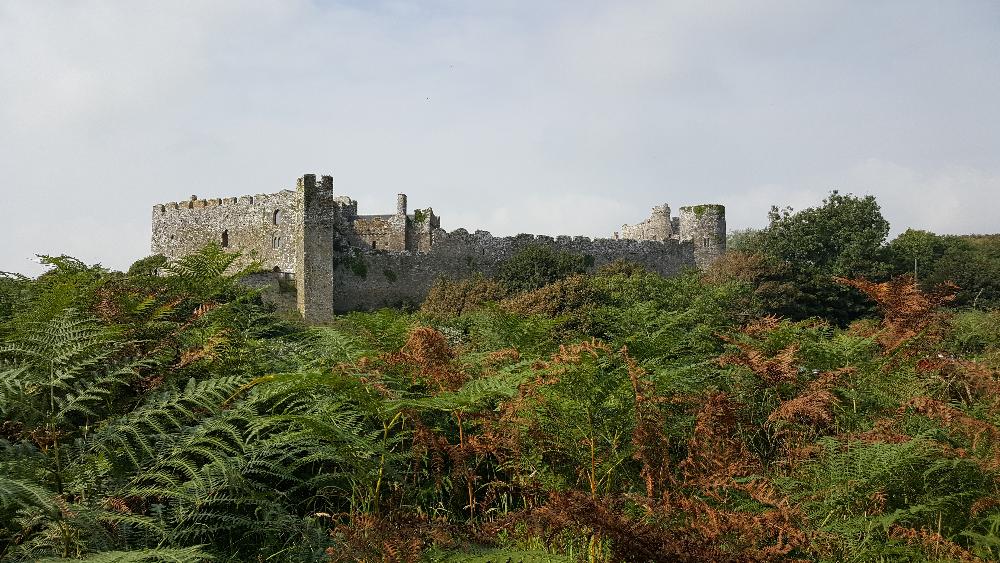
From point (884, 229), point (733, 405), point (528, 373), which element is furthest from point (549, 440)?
point (884, 229)

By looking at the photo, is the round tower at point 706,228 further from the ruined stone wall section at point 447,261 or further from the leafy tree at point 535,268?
the leafy tree at point 535,268

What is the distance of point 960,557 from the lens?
291cm

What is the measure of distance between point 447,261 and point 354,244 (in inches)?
188

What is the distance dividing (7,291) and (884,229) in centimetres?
4459

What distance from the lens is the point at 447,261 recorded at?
36.2 meters

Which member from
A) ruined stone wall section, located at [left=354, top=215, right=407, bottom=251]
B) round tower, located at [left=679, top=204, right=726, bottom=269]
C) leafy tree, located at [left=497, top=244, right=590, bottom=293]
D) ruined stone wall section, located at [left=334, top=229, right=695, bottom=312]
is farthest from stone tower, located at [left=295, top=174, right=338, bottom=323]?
round tower, located at [left=679, top=204, right=726, bottom=269]

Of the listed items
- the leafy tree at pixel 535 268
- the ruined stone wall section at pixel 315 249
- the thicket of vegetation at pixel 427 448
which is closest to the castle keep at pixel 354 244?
the ruined stone wall section at pixel 315 249

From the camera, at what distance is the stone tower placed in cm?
2958

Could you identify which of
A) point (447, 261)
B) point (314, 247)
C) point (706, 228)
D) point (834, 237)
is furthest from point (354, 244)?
point (834, 237)

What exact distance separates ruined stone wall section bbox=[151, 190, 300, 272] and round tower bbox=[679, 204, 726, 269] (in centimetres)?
2210

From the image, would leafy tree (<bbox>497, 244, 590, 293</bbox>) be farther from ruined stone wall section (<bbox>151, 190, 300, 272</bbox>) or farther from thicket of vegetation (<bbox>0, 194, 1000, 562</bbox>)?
thicket of vegetation (<bbox>0, 194, 1000, 562</bbox>)

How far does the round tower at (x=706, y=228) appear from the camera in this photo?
1724 inches

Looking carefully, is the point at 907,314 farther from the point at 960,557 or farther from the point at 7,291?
the point at 7,291

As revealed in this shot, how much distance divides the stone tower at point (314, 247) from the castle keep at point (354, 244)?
36 mm
